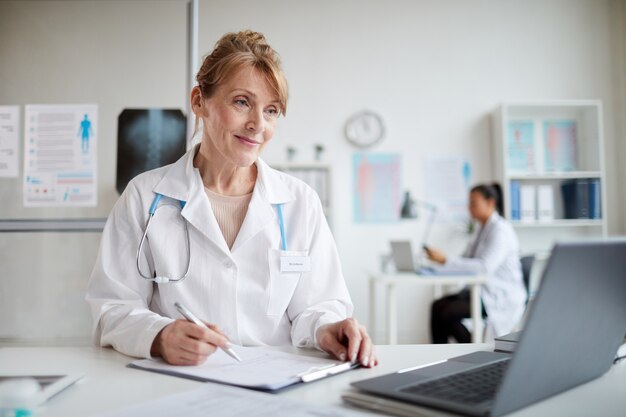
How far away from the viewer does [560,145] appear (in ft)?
15.6

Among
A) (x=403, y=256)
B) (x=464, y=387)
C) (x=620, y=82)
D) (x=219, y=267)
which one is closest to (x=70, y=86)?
(x=219, y=267)

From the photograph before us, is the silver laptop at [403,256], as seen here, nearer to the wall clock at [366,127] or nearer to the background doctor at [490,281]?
the background doctor at [490,281]

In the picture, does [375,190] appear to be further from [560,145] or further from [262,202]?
[262,202]

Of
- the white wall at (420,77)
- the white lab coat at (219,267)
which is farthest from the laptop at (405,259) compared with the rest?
the white lab coat at (219,267)

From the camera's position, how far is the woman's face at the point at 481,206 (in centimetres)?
372

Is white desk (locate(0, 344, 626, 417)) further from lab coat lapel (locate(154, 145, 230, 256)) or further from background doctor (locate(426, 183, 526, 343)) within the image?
background doctor (locate(426, 183, 526, 343))

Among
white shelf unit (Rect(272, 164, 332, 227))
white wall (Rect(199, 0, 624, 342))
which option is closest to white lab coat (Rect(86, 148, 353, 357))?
white shelf unit (Rect(272, 164, 332, 227))

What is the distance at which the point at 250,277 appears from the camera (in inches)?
53.1

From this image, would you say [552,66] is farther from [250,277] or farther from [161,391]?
[161,391]

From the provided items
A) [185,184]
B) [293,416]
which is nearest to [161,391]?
[293,416]

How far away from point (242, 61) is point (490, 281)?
2642mm

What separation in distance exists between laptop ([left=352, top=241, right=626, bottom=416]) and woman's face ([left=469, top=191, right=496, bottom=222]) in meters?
2.94

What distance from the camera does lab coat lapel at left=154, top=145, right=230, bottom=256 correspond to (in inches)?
51.9

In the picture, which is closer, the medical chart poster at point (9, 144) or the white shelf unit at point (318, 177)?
the medical chart poster at point (9, 144)
